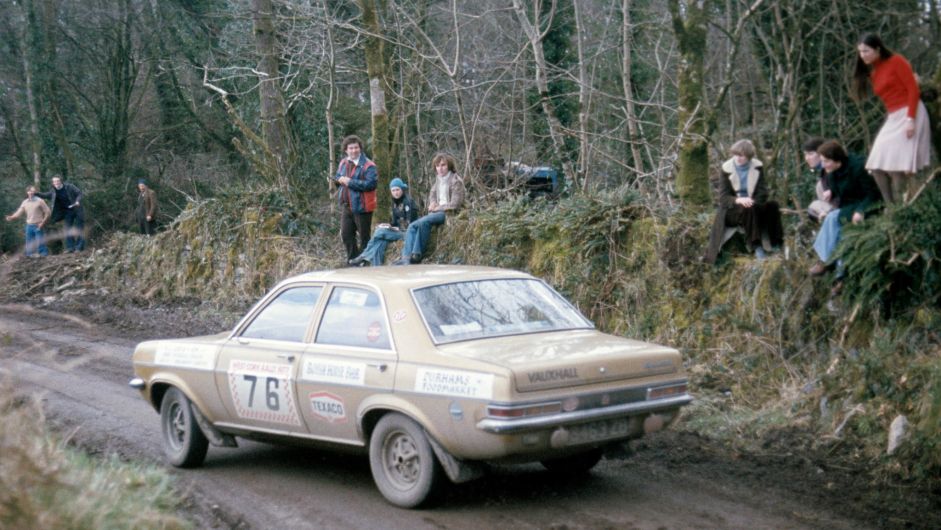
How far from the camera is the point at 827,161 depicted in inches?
404

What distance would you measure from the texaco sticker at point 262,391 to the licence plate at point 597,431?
2230mm

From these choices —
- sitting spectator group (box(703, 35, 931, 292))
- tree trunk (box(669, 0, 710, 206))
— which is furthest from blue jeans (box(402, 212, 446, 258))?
sitting spectator group (box(703, 35, 931, 292))

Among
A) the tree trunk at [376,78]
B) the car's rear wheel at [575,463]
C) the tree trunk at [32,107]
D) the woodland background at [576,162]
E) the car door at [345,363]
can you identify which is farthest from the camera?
the tree trunk at [32,107]

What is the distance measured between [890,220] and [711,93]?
41.5 ft

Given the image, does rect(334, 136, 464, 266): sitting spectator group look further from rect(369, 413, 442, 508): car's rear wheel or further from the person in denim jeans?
rect(369, 413, 442, 508): car's rear wheel

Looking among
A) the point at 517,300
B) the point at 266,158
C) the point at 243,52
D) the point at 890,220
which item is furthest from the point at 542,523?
the point at 243,52

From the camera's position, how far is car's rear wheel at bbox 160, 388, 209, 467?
8664 millimetres

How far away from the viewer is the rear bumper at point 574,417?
6.43 metres

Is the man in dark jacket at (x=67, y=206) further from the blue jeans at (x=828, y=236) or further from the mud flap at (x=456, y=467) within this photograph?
the mud flap at (x=456, y=467)

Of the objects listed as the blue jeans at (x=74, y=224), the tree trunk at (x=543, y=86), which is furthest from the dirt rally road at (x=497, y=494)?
the blue jeans at (x=74, y=224)

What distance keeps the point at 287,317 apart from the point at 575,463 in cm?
252

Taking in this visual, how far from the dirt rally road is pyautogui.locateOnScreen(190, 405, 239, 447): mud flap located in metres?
0.23

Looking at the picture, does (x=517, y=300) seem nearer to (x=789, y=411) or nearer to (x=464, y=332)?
(x=464, y=332)

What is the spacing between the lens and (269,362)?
8.01 m
